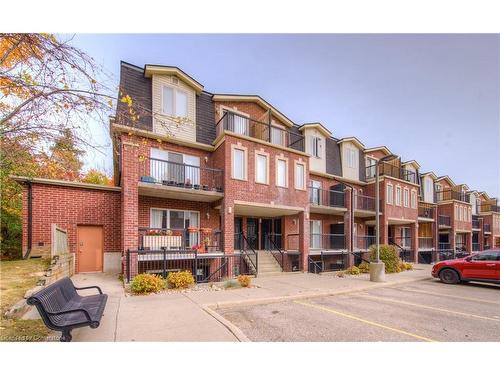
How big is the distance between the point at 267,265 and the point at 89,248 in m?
8.58

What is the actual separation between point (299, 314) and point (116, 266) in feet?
31.0

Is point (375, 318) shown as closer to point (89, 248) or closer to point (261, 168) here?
point (261, 168)

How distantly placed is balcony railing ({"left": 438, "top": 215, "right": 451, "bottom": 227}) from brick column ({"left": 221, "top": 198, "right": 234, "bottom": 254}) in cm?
2491

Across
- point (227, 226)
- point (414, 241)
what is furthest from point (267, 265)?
point (414, 241)

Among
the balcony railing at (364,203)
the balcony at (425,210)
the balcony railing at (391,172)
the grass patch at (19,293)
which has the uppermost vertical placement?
the balcony railing at (391,172)

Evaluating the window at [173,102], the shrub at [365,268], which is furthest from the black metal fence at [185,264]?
the shrub at [365,268]

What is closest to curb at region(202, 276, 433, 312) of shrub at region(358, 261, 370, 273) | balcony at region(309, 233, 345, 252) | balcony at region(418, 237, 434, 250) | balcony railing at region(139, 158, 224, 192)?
shrub at region(358, 261, 370, 273)

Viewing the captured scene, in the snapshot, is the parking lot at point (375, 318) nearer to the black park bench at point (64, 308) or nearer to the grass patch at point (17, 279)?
the black park bench at point (64, 308)

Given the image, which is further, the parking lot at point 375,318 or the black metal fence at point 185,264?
the black metal fence at point 185,264

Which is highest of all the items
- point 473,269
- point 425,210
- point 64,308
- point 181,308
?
point 425,210

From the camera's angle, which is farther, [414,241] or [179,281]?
[414,241]

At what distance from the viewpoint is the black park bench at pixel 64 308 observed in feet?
13.7

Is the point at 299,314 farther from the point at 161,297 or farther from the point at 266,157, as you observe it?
the point at 266,157

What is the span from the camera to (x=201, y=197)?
13.2m
